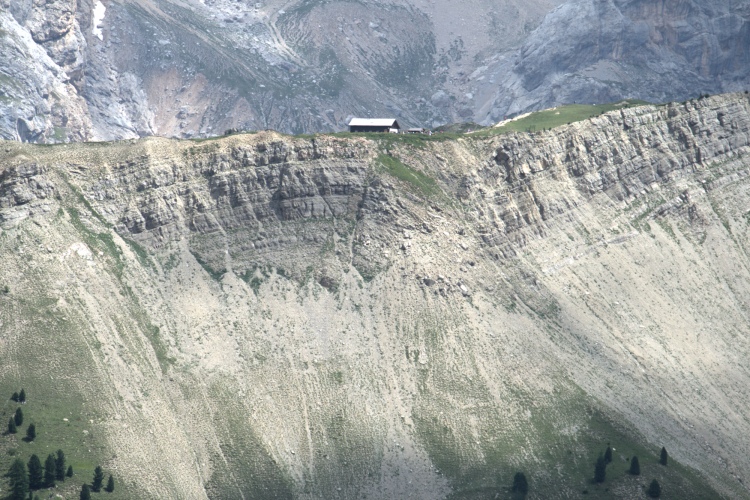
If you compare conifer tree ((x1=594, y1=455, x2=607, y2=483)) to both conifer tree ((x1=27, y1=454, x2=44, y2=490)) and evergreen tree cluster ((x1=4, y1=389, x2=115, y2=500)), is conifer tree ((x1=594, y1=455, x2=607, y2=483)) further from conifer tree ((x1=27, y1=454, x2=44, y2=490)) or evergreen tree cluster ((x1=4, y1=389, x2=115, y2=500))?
conifer tree ((x1=27, y1=454, x2=44, y2=490))

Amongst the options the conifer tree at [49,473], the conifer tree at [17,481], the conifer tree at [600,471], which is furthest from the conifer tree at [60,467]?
the conifer tree at [600,471]

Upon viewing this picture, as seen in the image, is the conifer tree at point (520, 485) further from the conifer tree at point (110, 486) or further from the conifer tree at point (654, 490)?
the conifer tree at point (110, 486)

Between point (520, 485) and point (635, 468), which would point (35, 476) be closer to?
point (520, 485)

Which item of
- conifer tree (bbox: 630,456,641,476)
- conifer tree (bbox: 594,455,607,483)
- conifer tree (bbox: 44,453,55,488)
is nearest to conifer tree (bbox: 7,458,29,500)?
conifer tree (bbox: 44,453,55,488)

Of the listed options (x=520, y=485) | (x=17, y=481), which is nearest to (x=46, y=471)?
(x=17, y=481)

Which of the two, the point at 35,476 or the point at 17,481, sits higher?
the point at 35,476
